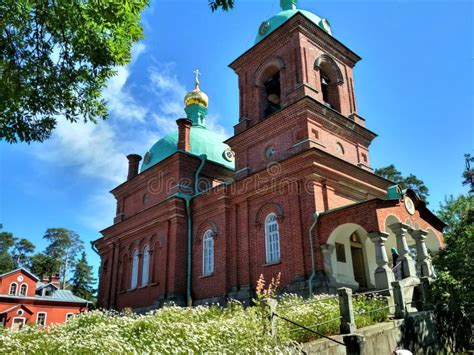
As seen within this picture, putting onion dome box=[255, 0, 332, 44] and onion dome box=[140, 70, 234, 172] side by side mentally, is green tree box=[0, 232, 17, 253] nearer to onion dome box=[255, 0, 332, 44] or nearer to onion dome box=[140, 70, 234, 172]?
onion dome box=[140, 70, 234, 172]

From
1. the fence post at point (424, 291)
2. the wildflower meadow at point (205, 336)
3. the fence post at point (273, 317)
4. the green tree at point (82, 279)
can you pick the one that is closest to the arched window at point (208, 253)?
the wildflower meadow at point (205, 336)

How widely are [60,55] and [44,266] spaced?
175ft

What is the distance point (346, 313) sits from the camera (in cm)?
808

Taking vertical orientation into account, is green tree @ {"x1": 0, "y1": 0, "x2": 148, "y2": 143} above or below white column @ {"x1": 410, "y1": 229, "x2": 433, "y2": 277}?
above

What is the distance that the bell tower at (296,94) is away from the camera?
1527cm

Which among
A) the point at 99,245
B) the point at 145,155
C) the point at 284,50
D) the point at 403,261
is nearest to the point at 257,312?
the point at 403,261

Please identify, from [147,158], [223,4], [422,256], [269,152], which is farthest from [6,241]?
[223,4]

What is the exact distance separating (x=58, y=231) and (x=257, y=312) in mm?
56853

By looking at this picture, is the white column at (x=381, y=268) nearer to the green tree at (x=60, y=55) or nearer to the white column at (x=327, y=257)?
the white column at (x=327, y=257)

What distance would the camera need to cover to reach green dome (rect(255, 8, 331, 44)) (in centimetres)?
1766

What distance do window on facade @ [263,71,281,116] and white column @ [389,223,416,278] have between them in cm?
→ 784

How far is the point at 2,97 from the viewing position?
6.05 m

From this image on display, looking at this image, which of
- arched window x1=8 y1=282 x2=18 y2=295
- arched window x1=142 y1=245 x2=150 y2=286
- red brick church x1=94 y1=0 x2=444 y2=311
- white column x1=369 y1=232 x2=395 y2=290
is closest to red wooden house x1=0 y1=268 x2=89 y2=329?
arched window x1=8 y1=282 x2=18 y2=295

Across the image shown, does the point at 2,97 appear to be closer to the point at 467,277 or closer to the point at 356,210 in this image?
the point at 356,210
